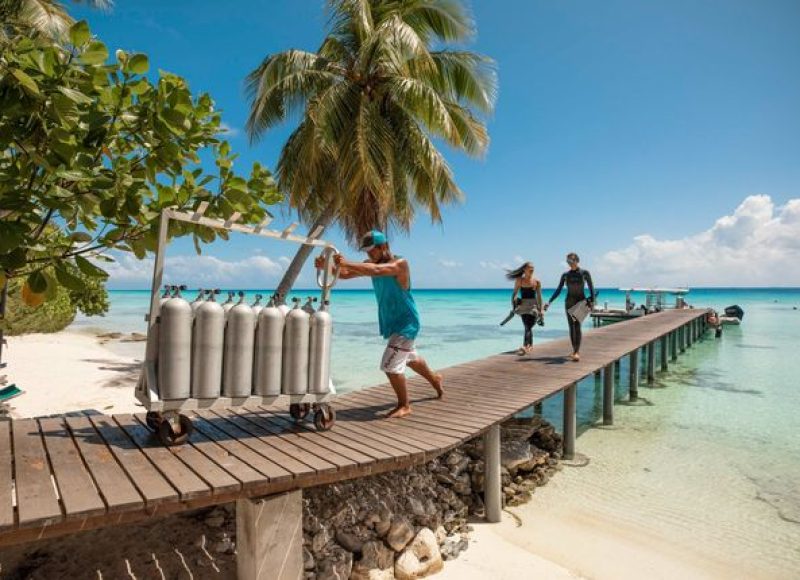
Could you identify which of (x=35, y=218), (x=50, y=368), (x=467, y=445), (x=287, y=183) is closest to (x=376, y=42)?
(x=287, y=183)

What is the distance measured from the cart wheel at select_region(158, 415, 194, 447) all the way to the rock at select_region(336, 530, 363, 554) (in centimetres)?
185

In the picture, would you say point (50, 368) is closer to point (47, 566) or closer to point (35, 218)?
point (47, 566)

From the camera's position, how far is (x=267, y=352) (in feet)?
13.8

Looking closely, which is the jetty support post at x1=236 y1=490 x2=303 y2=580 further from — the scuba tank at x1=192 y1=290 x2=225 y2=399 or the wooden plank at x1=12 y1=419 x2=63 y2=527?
the wooden plank at x1=12 y1=419 x2=63 y2=527

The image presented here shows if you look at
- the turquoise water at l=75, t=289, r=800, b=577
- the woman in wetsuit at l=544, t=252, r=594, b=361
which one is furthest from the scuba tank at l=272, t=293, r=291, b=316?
the woman in wetsuit at l=544, t=252, r=594, b=361

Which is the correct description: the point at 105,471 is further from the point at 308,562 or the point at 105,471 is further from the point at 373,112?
the point at 373,112

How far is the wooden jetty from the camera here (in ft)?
9.64

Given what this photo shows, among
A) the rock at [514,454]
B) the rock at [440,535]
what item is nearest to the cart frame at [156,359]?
the rock at [440,535]

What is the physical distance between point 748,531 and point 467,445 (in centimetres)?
411

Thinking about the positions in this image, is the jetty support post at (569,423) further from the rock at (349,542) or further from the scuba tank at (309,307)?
the scuba tank at (309,307)

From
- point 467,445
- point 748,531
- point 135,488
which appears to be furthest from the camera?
point 467,445

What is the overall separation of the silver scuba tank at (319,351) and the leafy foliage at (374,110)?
749 cm

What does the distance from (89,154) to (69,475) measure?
225cm

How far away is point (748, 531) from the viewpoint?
6730 millimetres
